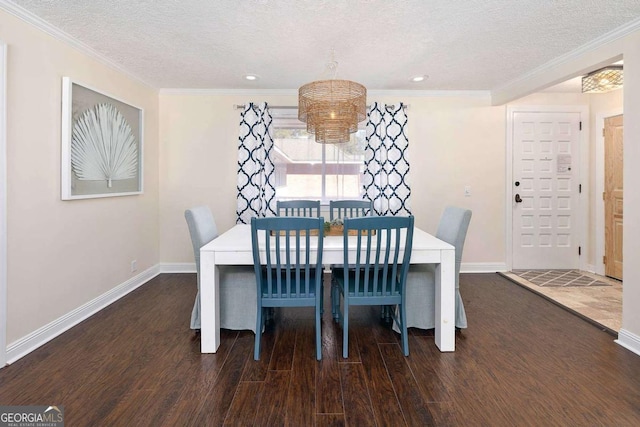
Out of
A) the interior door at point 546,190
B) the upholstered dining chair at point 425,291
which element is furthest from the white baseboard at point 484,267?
the upholstered dining chair at point 425,291

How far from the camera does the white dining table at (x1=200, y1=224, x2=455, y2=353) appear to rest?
2270 millimetres

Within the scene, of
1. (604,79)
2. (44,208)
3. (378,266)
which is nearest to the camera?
(378,266)

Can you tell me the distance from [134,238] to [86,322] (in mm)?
1120

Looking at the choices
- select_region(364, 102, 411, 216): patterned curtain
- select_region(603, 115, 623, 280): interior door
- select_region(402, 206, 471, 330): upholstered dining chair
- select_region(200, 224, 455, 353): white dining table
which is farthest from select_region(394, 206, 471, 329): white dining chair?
select_region(603, 115, 623, 280): interior door

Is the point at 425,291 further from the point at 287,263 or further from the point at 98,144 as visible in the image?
the point at 98,144

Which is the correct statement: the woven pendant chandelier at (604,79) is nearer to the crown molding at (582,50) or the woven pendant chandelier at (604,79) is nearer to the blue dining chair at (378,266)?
the crown molding at (582,50)

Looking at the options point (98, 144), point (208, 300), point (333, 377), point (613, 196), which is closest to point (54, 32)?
point (98, 144)

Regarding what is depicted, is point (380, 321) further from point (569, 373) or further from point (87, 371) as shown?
point (87, 371)

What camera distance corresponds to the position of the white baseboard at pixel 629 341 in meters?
2.30

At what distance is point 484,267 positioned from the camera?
4.39m

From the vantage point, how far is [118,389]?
1881 mm

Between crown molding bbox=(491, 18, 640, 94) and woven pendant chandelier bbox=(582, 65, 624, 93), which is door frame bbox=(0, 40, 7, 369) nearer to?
crown molding bbox=(491, 18, 640, 94)

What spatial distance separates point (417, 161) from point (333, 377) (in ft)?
9.97

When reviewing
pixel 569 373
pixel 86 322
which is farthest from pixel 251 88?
pixel 569 373
